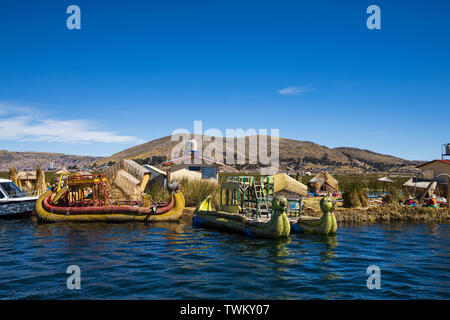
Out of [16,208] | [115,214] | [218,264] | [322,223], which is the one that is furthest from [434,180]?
[16,208]

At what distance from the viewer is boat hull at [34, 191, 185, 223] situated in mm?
26297

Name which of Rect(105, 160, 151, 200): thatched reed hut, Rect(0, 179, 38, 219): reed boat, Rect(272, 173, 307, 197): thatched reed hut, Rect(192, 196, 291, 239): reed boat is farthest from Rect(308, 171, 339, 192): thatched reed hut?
Rect(0, 179, 38, 219): reed boat

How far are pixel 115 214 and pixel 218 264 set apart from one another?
1371cm

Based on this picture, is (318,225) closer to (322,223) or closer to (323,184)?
(322,223)

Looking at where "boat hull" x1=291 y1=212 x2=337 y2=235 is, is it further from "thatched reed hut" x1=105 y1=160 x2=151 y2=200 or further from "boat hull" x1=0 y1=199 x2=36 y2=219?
"boat hull" x1=0 y1=199 x2=36 y2=219

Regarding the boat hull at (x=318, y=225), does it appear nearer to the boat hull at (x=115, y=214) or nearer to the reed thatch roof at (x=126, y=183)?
the boat hull at (x=115, y=214)

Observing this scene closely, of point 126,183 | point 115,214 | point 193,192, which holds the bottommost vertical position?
point 115,214

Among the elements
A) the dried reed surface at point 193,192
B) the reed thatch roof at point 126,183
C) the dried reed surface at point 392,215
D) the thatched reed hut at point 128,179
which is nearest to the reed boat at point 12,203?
the thatched reed hut at point 128,179

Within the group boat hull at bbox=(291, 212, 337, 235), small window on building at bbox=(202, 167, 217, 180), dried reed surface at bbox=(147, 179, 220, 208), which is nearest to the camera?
boat hull at bbox=(291, 212, 337, 235)

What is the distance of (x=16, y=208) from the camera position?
28.6m

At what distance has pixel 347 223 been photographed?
1030 inches

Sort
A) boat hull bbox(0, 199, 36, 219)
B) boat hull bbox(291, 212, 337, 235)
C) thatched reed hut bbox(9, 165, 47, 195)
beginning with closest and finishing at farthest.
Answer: boat hull bbox(291, 212, 337, 235) → boat hull bbox(0, 199, 36, 219) → thatched reed hut bbox(9, 165, 47, 195)

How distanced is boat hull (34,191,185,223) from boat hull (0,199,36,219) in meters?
3.12
